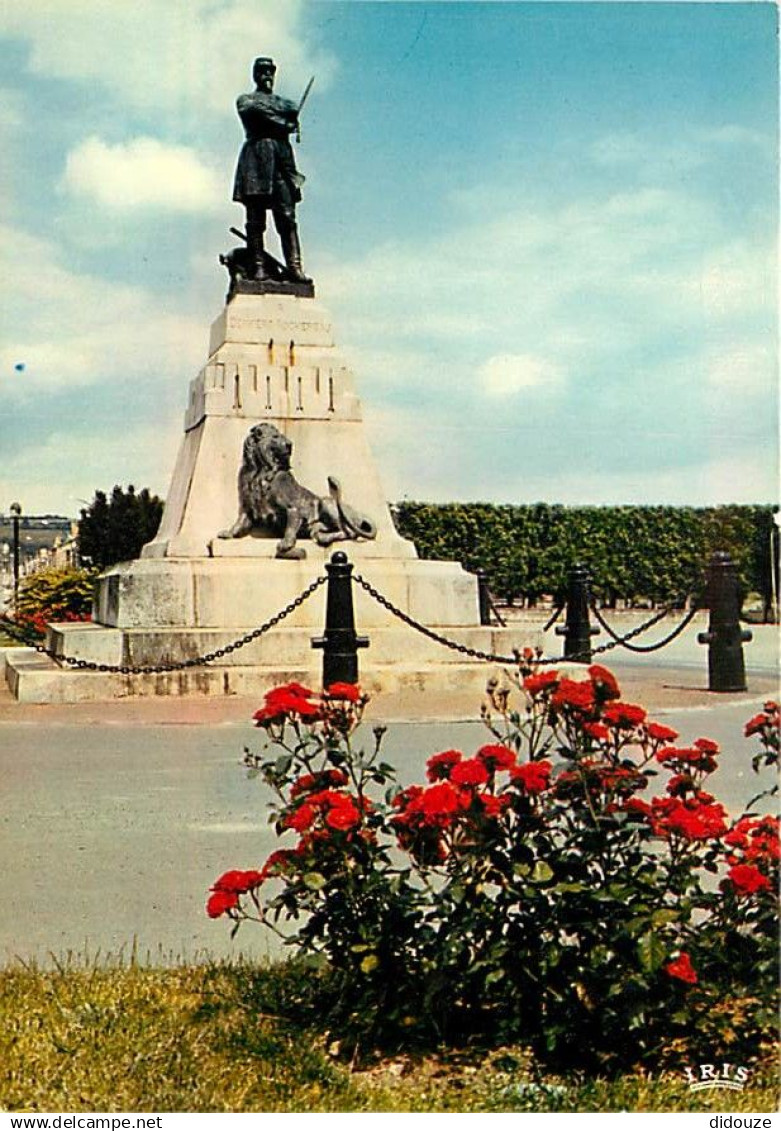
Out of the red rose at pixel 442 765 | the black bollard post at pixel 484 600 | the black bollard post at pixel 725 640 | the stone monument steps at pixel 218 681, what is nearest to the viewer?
the red rose at pixel 442 765

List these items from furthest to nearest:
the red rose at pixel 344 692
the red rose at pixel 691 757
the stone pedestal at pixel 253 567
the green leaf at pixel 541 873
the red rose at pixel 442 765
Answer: the stone pedestal at pixel 253 567 < the red rose at pixel 344 692 < the red rose at pixel 691 757 < the red rose at pixel 442 765 < the green leaf at pixel 541 873

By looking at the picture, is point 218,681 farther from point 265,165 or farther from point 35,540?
point 35,540

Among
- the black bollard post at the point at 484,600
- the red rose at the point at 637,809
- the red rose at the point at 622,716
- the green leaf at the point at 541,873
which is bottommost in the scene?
the green leaf at the point at 541,873

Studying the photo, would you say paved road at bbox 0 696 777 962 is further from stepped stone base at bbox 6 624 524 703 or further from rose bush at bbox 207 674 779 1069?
stepped stone base at bbox 6 624 524 703

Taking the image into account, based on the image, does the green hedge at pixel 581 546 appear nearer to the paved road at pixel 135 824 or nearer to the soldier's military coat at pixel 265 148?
the soldier's military coat at pixel 265 148

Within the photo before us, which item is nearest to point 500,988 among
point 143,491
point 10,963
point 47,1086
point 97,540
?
point 47,1086

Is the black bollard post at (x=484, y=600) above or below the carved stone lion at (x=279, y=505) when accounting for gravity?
below

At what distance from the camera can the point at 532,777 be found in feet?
10.5

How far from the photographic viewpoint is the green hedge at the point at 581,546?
34281mm

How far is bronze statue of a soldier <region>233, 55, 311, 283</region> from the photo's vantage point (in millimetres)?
14688

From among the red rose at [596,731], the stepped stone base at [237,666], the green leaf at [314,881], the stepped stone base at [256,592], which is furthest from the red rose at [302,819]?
the stepped stone base at [256,592]

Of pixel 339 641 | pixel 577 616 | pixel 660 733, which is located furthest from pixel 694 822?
pixel 577 616

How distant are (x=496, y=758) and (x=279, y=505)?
1030cm

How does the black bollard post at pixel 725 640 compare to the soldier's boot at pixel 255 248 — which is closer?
the black bollard post at pixel 725 640
